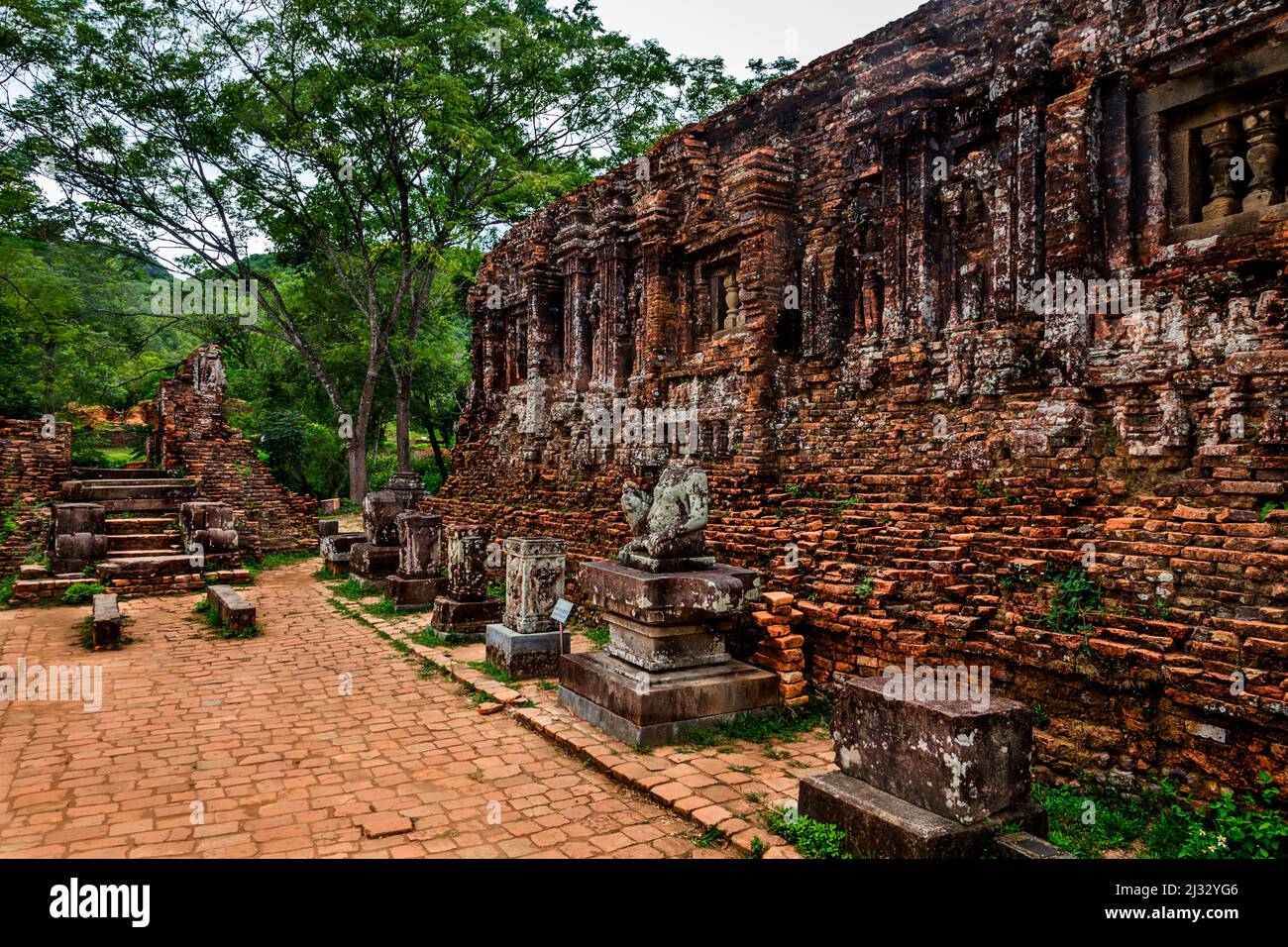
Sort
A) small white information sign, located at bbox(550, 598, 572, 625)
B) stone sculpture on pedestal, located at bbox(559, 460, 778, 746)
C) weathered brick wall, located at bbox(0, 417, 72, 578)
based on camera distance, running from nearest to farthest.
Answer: stone sculpture on pedestal, located at bbox(559, 460, 778, 746) → small white information sign, located at bbox(550, 598, 572, 625) → weathered brick wall, located at bbox(0, 417, 72, 578)

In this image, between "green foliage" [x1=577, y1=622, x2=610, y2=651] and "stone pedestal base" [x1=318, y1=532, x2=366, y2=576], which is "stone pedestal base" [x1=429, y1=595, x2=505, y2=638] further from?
"stone pedestal base" [x1=318, y1=532, x2=366, y2=576]

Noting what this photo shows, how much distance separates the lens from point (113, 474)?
17.8m

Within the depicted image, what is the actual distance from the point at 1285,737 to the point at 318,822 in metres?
5.44

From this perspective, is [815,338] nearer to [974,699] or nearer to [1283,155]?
[1283,155]

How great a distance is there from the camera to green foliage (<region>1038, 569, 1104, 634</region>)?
523 cm

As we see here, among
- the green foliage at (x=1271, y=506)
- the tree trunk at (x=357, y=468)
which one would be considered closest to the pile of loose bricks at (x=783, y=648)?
the green foliage at (x=1271, y=506)

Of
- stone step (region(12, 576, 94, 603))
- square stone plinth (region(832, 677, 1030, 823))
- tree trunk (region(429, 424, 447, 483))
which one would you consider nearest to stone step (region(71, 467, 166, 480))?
stone step (region(12, 576, 94, 603))

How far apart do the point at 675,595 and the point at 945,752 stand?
9.16 ft

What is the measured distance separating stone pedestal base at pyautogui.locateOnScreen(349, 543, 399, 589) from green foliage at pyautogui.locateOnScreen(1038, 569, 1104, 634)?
11.2m

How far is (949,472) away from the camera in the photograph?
732cm

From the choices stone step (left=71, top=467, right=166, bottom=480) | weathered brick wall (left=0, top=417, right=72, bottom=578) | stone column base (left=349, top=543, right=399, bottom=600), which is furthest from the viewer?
stone step (left=71, top=467, right=166, bottom=480)

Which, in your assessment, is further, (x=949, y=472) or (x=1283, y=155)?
(x=949, y=472)

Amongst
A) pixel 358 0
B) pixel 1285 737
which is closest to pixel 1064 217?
pixel 1285 737

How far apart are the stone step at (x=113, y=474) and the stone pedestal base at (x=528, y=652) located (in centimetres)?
1304
